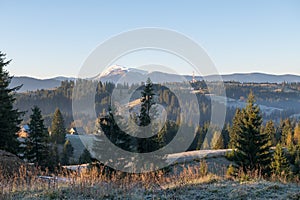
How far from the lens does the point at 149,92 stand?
918 inches

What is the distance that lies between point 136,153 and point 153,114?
145 inches

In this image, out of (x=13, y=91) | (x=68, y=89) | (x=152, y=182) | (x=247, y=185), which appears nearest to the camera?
(x=247, y=185)

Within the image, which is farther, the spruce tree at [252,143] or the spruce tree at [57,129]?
the spruce tree at [57,129]

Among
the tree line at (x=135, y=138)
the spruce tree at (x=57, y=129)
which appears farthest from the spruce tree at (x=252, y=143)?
the spruce tree at (x=57, y=129)

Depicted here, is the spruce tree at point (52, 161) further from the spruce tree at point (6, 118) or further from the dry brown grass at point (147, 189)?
the dry brown grass at point (147, 189)

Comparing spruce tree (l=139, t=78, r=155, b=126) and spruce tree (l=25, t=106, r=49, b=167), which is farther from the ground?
spruce tree (l=139, t=78, r=155, b=126)

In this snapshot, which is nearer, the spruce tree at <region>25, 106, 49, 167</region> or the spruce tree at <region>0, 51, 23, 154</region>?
the spruce tree at <region>0, 51, 23, 154</region>

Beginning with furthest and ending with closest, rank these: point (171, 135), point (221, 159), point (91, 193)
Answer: point (171, 135) → point (221, 159) → point (91, 193)

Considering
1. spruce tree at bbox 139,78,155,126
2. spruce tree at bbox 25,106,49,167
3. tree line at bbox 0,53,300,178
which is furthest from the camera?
spruce tree at bbox 25,106,49,167

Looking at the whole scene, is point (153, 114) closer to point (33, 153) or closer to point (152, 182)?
point (33, 153)

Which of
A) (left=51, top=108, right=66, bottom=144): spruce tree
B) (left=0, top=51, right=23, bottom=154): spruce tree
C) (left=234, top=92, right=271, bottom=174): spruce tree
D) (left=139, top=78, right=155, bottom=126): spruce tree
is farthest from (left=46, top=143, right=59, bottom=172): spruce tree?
(left=51, top=108, right=66, bottom=144): spruce tree

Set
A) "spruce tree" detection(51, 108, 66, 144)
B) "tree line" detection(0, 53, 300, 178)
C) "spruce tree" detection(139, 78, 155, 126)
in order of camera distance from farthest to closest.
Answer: "spruce tree" detection(51, 108, 66, 144) → "spruce tree" detection(139, 78, 155, 126) → "tree line" detection(0, 53, 300, 178)

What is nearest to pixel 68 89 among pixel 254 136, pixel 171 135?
pixel 171 135

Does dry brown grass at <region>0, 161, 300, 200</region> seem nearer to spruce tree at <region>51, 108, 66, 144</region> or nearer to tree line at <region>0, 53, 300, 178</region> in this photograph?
tree line at <region>0, 53, 300, 178</region>
